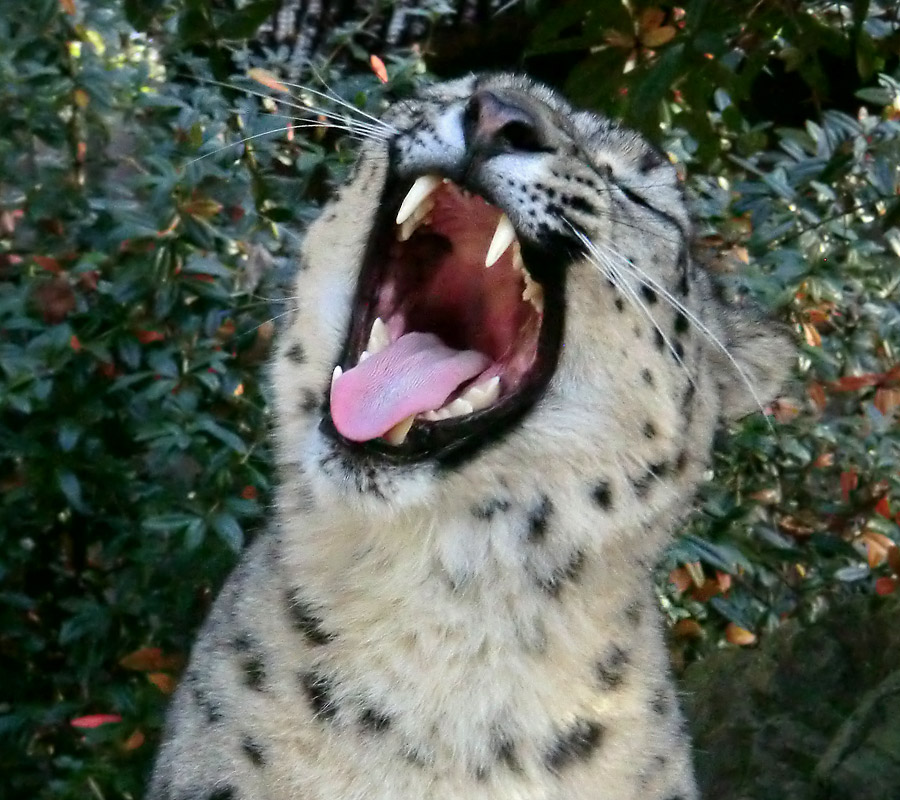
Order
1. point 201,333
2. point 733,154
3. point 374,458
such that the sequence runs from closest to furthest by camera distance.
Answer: point 374,458
point 201,333
point 733,154

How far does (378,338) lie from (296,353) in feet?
0.66

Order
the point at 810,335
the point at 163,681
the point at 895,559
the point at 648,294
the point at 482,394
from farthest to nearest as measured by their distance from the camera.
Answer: the point at 810,335 < the point at 895,559 < the point at 163,681 < the point at 648,294 < the point at 482,394

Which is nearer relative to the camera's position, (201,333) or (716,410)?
(716,410)

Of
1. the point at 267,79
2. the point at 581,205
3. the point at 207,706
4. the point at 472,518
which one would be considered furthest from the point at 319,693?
the point at 267,79

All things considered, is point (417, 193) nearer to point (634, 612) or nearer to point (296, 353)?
point (296, 353)

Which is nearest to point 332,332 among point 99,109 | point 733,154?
point 99,109

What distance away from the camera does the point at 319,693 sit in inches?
70.7

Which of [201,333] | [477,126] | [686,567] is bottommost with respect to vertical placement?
[686,567]

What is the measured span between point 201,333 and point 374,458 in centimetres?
151

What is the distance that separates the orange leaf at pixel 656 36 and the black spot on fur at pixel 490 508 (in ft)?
5.18

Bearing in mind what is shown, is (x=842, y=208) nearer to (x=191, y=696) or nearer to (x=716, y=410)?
(x=716, y=410)

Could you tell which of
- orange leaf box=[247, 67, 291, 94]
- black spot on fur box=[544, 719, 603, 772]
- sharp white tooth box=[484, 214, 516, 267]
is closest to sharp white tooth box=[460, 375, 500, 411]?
sharp white tooth box=[484, 214, 516, 267]

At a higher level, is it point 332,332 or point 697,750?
point 332,332

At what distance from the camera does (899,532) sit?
10.8 ft
